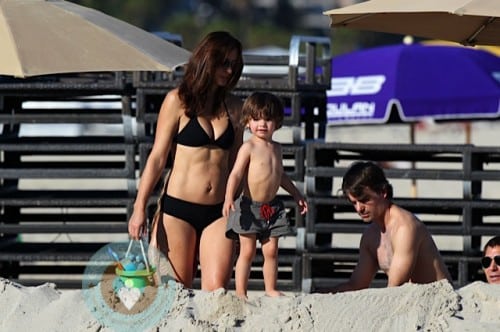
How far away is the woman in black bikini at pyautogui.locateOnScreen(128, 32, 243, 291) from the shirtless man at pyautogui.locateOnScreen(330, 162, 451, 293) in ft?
2.29

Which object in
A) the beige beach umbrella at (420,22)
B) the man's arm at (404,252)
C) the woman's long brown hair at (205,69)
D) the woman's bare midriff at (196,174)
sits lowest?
the man's arm at (404,252)

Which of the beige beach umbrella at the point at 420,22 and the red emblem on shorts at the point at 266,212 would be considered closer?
the red emblem on shorts at the point at 266,212

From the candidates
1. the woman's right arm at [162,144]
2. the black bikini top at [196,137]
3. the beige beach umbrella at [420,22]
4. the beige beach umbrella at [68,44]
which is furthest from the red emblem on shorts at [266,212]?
the beige beach umbrella at [420,22]

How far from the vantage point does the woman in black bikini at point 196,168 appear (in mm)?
6168

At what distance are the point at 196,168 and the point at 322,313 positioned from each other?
1068mm

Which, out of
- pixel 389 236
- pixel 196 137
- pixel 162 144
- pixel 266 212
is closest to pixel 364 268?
pixel 389 236

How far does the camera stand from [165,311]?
582 centimetres

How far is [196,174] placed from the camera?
6230 mm

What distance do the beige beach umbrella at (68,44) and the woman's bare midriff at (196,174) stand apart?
0.50m

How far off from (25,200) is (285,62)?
2131 mm

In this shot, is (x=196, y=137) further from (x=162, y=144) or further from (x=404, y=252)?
(x=404, y=252)

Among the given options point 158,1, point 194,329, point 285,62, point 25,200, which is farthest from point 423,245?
point 158,1

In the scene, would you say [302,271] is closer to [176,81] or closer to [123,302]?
[176,81]

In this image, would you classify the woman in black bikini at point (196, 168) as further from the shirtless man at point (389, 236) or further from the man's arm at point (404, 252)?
the man's arm at point (404, 252)
